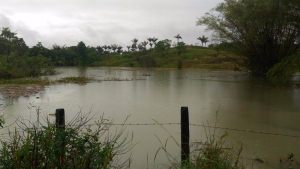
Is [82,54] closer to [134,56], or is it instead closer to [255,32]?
[134,56]

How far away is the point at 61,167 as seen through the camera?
7.13 feet

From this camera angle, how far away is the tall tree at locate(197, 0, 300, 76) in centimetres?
1464

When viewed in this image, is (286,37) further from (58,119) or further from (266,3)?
(58,119)

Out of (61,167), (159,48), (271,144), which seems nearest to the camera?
(61,167)

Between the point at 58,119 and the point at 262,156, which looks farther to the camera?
the point at 262,156

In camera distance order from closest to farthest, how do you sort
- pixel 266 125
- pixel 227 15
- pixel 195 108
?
pixel 266 125
pixel 195 108
pixel 227 15

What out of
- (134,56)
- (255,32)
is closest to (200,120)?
(255,32)

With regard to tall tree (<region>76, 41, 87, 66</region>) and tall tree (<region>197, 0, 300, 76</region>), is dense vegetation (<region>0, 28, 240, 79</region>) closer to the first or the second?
tall tree (<region>76, 41, 87, 66</region>)

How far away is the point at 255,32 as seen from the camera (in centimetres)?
1852

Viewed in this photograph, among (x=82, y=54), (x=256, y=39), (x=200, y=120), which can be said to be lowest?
(x=200, y=120)

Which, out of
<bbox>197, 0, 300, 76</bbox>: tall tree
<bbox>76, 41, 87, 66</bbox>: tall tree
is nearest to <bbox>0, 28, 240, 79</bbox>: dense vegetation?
<bbox>76, 41, 87, 66</bbox>: tall tree

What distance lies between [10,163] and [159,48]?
69.4m

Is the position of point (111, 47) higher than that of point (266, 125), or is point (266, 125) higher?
point (111, 47)

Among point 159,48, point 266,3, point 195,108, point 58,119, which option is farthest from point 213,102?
point 159,48
